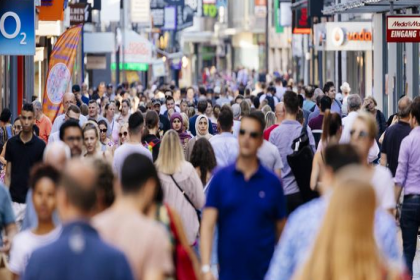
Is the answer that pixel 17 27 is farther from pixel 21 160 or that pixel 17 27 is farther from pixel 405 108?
pixel 21 160

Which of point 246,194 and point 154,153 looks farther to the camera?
point 154,153

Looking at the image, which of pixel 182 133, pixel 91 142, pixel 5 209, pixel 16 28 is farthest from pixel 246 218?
pixel 16 28

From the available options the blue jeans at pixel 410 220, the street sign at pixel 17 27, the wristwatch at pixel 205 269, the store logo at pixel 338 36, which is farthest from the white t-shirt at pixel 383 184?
the store logo at pixel 338 36

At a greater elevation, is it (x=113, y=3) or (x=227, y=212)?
(x=113, y=3)

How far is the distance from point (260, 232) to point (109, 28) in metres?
55.3

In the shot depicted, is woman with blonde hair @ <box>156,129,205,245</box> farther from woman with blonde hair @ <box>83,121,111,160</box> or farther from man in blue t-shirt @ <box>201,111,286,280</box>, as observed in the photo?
man in blue t-shirt @ <box>201,111,286,280</box>

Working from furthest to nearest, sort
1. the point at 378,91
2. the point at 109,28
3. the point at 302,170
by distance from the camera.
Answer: the point at 109,28, the point at 378,91, the point at 302,170

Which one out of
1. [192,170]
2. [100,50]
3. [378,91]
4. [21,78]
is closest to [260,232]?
[192,170]

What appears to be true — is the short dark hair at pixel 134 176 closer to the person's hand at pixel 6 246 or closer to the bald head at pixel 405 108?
the person's hand at pixel 6 246

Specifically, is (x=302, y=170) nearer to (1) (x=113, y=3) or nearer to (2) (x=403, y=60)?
(2) (x=403, y=60)

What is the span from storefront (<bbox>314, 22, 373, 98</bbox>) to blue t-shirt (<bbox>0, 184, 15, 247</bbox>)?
27180mm

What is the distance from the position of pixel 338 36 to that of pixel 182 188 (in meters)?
25.8

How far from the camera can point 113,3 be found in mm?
51719

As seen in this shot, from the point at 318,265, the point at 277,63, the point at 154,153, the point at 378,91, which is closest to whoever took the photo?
the point at 318,265
